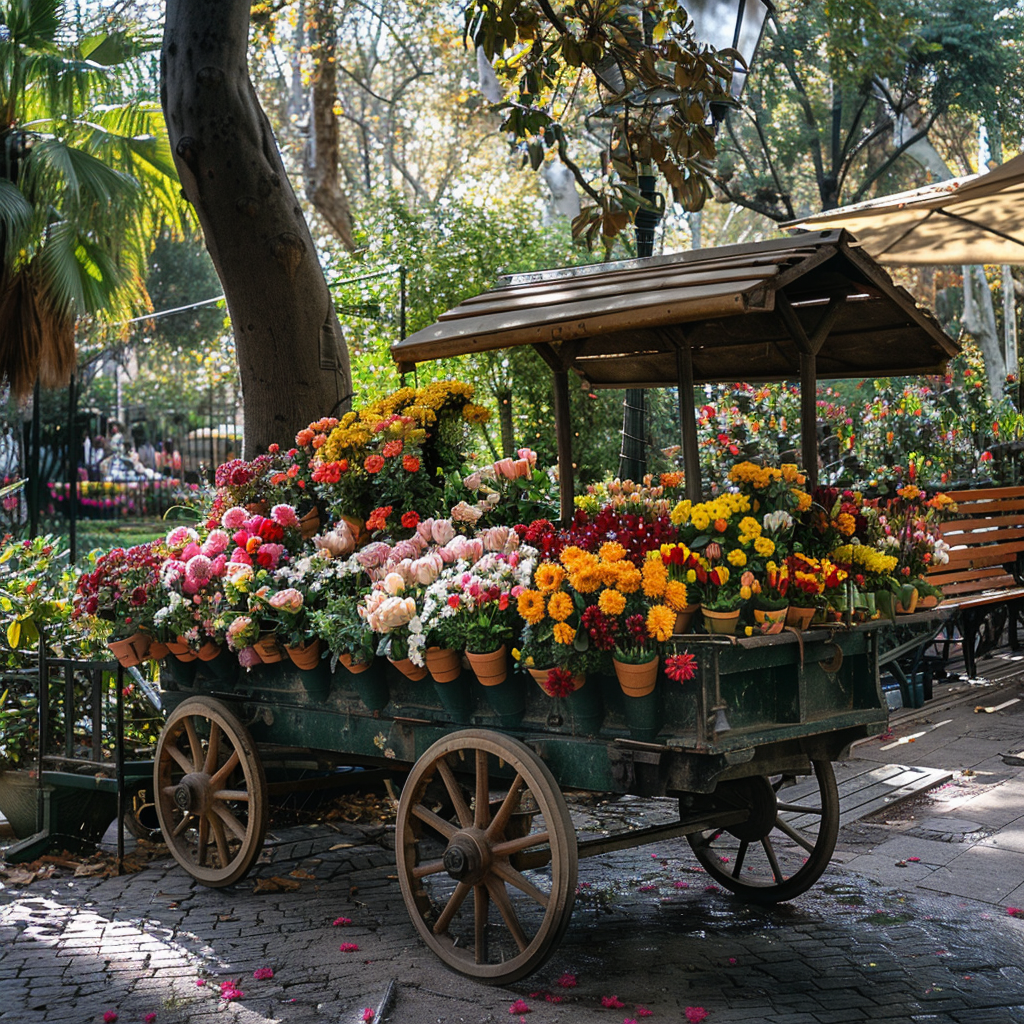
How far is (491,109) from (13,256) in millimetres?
5925

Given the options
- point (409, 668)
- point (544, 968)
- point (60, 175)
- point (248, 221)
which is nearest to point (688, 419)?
point (409, 668)

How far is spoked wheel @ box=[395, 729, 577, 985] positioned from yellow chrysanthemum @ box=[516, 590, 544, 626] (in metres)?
0.45

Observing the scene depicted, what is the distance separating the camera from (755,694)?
370cm

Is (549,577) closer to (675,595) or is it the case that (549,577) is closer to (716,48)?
(675,595)

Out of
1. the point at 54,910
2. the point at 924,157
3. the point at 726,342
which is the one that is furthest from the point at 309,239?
the point at 924,157

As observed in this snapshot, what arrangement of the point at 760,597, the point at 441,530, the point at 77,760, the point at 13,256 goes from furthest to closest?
the point at 13,256 → the point at 77,760 → the point at 441,530 → the point at 760,597

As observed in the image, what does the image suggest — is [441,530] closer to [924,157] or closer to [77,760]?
[77,760]

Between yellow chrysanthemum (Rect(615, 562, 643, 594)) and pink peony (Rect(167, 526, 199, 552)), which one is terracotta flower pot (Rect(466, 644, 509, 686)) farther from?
pink peony (Rect(167, 526, 199, 552))

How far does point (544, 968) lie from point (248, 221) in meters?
4.19

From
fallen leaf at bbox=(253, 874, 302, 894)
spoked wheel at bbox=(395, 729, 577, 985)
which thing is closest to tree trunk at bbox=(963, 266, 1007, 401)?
fallen leaf at bbox=(253, 874, 302, 894)

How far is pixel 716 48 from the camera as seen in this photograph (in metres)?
5.52

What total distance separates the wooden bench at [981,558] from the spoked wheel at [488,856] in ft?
16.6

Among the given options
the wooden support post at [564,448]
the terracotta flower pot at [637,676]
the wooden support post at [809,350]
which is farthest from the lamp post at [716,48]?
the terracotta flower pot at [637,676]

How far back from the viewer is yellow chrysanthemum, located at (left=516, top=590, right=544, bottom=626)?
11.6 ft
